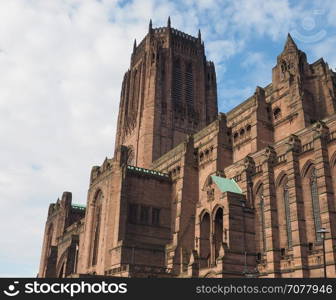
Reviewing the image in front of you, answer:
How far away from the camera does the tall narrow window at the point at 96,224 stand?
173 ft

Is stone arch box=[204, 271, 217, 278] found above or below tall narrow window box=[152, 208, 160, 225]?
below

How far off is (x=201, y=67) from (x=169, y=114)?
15.0 m

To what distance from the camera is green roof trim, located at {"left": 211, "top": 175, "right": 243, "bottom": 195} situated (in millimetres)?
38594

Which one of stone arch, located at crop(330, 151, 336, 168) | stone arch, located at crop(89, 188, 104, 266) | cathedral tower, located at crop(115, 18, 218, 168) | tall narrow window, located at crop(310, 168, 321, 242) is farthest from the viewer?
cathedral tower, located at crop(115, 18, 218, 168)

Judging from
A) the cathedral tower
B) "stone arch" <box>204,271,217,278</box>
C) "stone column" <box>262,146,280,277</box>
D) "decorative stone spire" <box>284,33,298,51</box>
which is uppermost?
the cathedral tower

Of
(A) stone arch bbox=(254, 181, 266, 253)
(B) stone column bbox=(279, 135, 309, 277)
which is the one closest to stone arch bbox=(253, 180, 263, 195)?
(A) stone arch bbox=(254, 181, 266, 253)

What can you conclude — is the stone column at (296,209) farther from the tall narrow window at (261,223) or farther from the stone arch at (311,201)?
the tall narrow window at (261,223)

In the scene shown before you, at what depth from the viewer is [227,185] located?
39.6 meters

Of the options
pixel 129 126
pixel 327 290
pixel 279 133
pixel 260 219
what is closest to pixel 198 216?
pixel 260 219

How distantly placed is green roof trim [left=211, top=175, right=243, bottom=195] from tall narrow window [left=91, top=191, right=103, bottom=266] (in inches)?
804

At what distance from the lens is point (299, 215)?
32625mm

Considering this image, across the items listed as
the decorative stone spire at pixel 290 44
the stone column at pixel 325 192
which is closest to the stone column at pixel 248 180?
the stone column at pixel 325 192

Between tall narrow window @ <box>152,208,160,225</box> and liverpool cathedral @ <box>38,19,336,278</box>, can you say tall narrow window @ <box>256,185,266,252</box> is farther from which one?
tall narrow window @ <box>152,208,160,225</box>

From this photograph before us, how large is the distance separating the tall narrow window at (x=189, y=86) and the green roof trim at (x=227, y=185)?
134 feet
